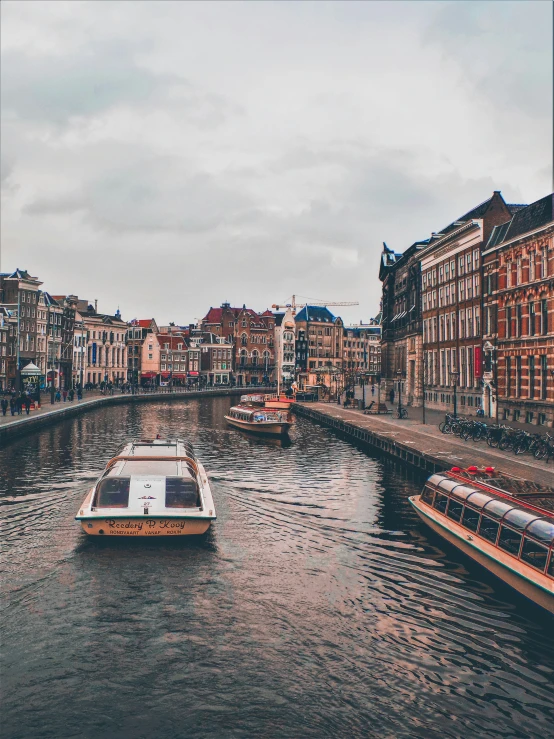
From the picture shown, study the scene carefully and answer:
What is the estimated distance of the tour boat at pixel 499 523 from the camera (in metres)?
19.0

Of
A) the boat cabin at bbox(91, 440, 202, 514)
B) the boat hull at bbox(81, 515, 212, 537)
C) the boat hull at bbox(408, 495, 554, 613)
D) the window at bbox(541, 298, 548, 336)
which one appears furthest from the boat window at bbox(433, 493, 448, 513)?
the window at bbox(541, 298, 548, 336)

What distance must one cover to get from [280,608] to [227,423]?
60926 mm

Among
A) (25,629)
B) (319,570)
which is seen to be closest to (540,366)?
(319,570)

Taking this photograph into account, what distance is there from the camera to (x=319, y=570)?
2258 cm

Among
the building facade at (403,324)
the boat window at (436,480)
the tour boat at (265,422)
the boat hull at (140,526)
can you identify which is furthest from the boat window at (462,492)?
the building facade at (403,324)

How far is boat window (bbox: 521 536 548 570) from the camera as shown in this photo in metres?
19.0

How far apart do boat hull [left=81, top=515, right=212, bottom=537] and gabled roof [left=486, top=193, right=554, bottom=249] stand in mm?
37840

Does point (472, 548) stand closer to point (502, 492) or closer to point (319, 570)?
point (502, 492)

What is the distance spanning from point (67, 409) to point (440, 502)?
6404 centimetres

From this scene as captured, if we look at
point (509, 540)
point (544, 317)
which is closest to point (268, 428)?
point (544, 317)

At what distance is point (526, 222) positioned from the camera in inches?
2219

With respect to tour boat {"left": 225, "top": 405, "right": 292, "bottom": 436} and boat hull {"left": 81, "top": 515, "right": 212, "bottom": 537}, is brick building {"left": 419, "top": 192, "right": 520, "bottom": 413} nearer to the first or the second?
tour boat {"left": 225, "top": 405, "right": 292, "bottom": 436}

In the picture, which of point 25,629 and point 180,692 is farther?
point 25,629

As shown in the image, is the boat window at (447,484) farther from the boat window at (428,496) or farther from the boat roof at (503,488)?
the boat window at (428,496)
